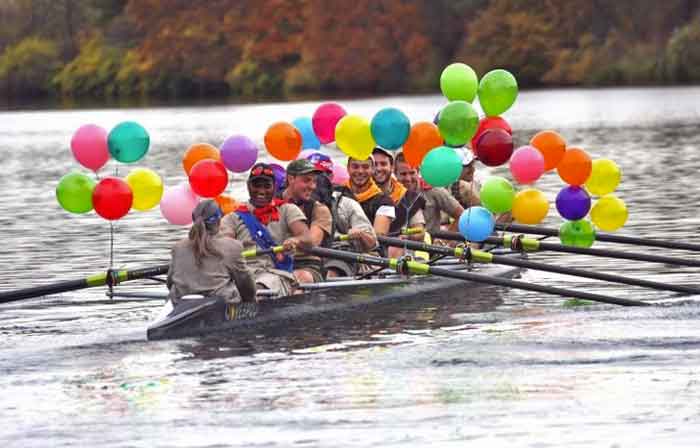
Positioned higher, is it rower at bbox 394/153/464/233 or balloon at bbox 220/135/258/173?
balloon at bbox 220/135/258/173

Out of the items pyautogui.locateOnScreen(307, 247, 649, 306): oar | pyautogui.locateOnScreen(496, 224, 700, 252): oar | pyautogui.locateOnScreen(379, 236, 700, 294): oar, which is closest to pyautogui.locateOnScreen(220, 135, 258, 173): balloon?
pyautogui.locateOnScreen(379, 236, 700, 294): oar

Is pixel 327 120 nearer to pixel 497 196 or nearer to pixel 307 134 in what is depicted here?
pixel 307 134

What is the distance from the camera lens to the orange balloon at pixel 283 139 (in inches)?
691

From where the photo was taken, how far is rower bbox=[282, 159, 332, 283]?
1534cm

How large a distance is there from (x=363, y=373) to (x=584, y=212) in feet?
15.9

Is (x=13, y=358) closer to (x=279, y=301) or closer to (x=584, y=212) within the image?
(x=279, y=301)

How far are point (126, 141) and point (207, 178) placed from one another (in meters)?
0.92

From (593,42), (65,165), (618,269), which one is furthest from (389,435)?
(593,42)

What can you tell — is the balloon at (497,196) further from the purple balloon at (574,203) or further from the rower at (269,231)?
the rower at (269,231)

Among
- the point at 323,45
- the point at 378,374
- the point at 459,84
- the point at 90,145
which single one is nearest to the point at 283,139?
the point at 459,84

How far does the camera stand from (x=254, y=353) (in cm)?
1359

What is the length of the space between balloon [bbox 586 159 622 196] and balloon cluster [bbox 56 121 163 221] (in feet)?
15.7

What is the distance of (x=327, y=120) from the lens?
58.8ft

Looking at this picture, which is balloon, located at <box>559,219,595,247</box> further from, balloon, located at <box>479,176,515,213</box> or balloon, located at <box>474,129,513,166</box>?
balloon, located at <box>474,129,513,166</box>
